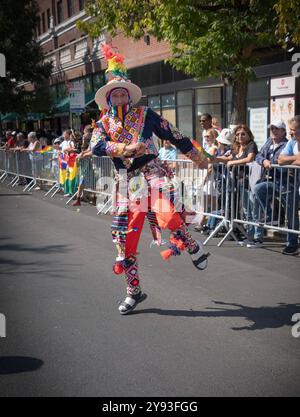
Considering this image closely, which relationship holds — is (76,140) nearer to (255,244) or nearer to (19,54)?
(255,244)

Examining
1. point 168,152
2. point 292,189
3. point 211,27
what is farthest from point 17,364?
point 168,152

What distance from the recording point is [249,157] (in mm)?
7336

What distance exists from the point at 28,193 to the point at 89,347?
35.9ft

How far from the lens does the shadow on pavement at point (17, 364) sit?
3.51 metres

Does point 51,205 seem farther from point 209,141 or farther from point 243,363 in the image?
point 243,363

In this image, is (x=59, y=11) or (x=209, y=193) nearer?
(x=209, y=193)

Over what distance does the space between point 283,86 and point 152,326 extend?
11.3 m

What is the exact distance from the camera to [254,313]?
454 centimetres

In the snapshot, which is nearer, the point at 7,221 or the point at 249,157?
the point at 249,157

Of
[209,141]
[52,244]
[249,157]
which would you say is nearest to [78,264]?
[52,244]

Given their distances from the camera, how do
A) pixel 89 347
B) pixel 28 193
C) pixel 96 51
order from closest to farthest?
pixel 89 347
pixel 28 193
pixel 96 51

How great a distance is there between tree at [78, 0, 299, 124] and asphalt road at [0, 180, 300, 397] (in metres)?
3.93
